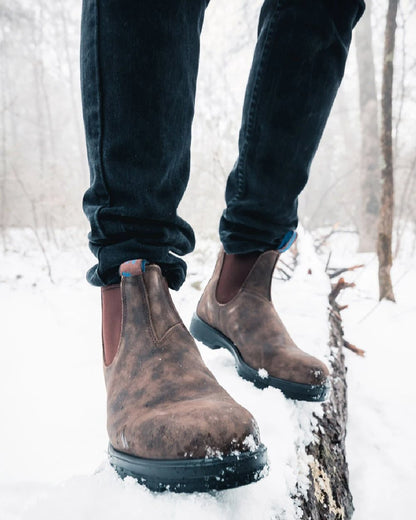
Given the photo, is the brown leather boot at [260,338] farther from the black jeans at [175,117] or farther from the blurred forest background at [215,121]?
the blurred forest background at [215,121]

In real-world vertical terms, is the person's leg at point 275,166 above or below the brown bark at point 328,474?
above

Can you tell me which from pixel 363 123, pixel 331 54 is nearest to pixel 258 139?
pixel 331 54

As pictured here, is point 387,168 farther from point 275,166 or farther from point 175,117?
point 175,117

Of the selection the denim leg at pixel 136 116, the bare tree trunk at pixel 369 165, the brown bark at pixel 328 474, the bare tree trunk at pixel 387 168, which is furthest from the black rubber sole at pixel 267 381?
the bare tree trunk at pixel 369 165

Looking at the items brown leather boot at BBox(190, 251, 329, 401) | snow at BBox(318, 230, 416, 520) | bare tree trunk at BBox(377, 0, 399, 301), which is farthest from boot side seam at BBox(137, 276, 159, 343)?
bare tree trunk at BBox(377, 0, 399, 301)

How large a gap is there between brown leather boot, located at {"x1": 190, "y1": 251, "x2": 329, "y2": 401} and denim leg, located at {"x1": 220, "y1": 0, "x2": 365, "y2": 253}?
0.13m

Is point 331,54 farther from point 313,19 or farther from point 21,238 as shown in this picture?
point 21,238

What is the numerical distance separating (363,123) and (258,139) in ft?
23.5

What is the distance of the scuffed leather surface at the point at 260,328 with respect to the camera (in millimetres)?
778

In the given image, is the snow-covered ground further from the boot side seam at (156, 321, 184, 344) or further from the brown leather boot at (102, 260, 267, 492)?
the boot side seam at (156, 321, 184, 344)

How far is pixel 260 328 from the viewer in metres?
0.90

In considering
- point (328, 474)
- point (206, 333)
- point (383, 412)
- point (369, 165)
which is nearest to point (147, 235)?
point (206, 333)

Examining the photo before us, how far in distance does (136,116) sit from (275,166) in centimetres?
40

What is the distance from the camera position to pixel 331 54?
82 cm
